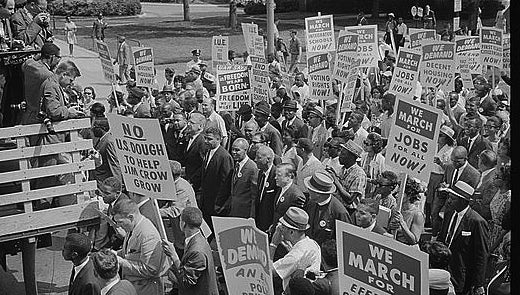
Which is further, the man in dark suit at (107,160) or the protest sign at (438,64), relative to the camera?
the protest sign at (438,64)

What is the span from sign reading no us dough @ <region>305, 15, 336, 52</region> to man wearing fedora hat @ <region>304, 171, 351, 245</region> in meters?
9.63

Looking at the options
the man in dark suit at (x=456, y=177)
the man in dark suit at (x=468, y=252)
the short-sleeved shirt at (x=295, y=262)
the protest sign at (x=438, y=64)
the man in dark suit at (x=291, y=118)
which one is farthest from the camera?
the protest sign at (x=438, y=64)

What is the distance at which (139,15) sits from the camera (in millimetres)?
58188

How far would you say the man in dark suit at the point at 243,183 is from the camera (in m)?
9.70

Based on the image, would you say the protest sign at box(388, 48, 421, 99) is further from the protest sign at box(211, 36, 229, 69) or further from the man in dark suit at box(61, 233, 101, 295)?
the man in dark suit at box(61, 233, 101, 295)

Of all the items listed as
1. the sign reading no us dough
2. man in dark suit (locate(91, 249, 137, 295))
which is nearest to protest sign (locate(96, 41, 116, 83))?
the sign reading no us dough

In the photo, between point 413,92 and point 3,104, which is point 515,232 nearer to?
point 3,104

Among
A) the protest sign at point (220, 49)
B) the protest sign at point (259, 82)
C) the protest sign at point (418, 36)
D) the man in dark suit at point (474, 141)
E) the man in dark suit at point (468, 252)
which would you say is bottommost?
the man in dark suit at point (468, 252)

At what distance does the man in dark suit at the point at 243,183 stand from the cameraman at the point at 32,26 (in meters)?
3.05

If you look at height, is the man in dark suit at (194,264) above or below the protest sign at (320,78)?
below

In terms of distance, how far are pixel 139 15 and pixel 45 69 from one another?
50629mm

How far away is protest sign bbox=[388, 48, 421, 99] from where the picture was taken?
43.6 ft

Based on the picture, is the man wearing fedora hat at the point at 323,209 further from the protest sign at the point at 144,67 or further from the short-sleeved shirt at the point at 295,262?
the protest sign at the point at 144,67

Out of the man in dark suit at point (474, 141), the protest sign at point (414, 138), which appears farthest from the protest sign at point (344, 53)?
the protest sign at point (414, 138)
